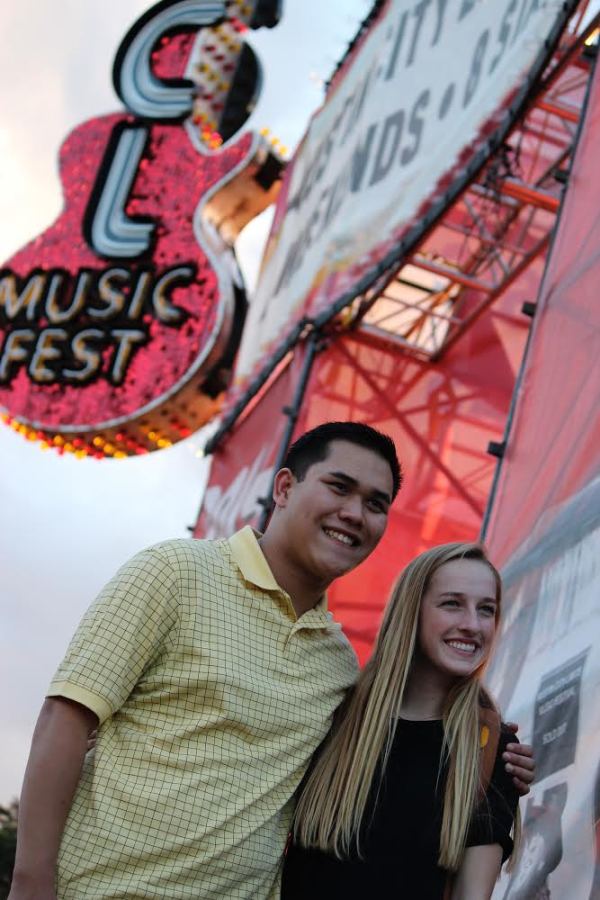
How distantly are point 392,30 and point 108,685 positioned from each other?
30.9 ft

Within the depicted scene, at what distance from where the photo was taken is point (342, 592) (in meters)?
10.6

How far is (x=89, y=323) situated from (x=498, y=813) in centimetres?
1177

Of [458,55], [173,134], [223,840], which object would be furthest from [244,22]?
[223,840]

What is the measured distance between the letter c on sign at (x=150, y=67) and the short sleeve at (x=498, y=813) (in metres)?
13.3

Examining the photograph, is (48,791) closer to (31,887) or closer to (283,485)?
(31,887)

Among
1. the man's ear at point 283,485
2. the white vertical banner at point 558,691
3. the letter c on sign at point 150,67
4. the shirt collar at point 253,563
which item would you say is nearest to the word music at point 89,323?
the letter c on sign at point 150,67

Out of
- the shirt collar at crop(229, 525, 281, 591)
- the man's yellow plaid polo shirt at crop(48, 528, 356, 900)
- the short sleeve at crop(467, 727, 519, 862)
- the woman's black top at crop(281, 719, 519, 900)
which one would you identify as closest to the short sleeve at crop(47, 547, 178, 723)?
the man's yellow plaid polo shirt at crop(48, 528, 356, 900)

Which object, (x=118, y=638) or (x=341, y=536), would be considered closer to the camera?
(x=118, y=638)

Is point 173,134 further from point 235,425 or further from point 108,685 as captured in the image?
point 108,685

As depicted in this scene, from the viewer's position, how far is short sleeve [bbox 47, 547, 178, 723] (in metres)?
2.35

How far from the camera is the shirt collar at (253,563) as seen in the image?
2613 millimetres

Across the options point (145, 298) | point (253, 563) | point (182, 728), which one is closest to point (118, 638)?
point (182, 728)

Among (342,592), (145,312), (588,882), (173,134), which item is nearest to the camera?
(588,882)

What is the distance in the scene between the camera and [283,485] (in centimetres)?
283
